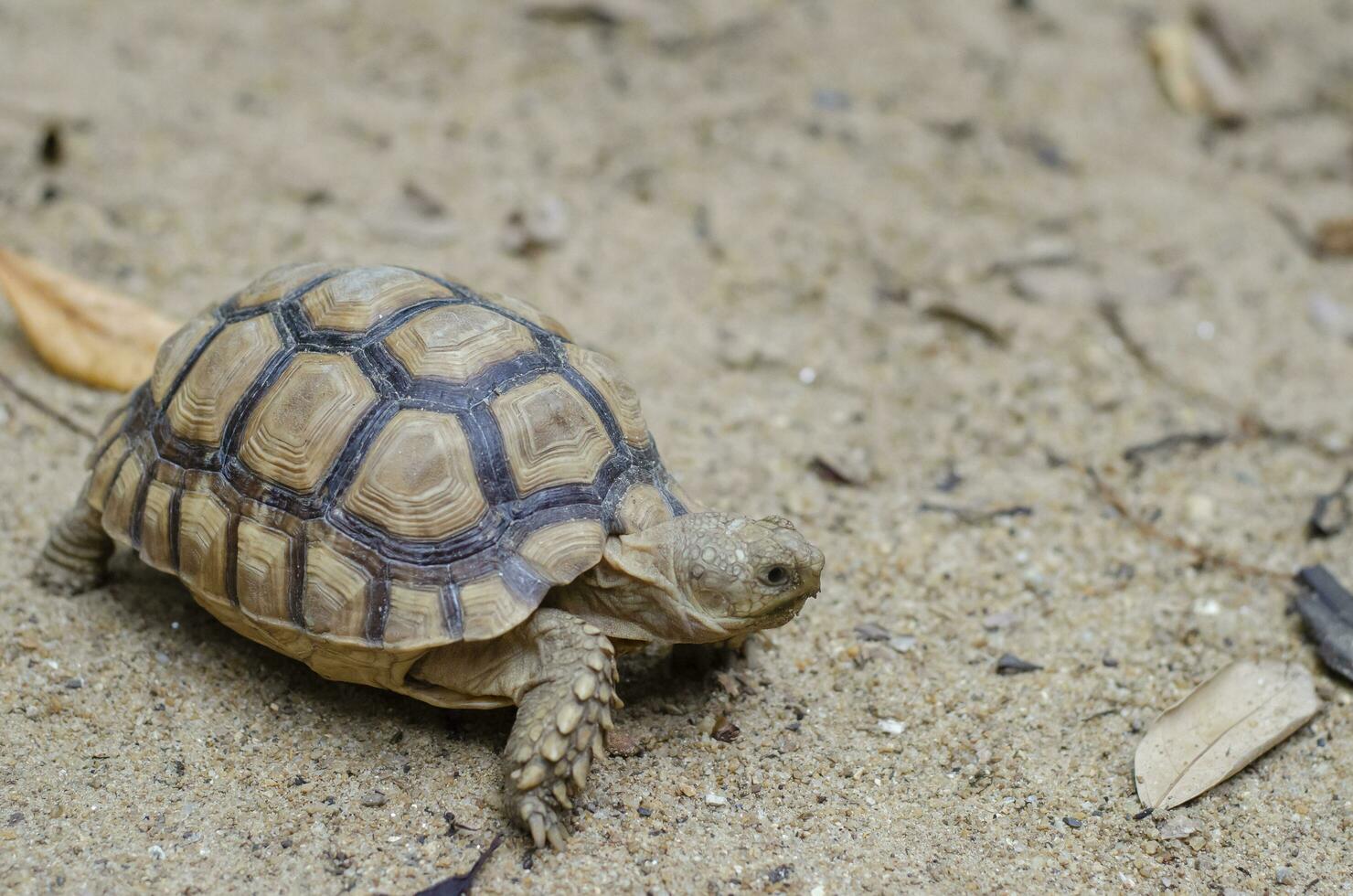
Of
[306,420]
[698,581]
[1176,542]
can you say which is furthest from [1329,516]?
[306,420]

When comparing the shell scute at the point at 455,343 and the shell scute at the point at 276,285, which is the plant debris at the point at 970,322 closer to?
the shell scute at the point at 455,343

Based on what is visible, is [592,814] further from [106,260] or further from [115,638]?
[106,260]

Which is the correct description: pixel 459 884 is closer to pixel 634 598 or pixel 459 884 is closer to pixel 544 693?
pixel 544 693

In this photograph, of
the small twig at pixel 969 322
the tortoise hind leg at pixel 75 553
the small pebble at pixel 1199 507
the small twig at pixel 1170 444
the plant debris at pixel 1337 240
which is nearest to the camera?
the tortoise hind leg at pixel 75 553

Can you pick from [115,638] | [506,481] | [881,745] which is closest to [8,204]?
[115,638]

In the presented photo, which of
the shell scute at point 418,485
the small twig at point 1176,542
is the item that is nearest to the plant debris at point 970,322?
the small twig at point 1176,542

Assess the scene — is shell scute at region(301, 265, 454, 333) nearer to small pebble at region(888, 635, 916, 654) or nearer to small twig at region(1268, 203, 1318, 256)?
small pebble at region(888, 635, 916, 654)

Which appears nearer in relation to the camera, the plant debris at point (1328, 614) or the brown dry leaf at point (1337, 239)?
the plant debris at point (1328, 614)
